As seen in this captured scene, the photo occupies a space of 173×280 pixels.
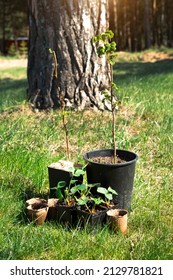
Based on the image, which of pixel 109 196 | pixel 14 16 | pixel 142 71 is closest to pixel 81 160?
pixel 109 196

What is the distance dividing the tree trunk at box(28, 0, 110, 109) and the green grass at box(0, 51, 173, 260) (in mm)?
234

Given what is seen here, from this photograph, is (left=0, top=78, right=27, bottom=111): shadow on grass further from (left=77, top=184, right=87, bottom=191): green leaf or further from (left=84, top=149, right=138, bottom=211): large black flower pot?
(left=77, top=184, right=87, bottom=191): green leaf

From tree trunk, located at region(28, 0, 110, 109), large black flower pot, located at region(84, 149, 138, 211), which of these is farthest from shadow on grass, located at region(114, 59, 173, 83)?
large black flower pot, located at region(84, 149, 138, 211)

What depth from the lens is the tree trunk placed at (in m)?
4.68

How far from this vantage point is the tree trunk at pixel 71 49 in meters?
4.68

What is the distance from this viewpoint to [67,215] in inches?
105

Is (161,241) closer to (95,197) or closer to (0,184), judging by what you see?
(95,197)

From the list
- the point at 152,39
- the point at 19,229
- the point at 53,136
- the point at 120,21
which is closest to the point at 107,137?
the point at 53,136

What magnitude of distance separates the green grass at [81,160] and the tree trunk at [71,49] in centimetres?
23

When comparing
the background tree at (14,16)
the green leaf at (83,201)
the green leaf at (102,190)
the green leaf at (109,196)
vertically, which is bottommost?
the green leaf at (83,201)

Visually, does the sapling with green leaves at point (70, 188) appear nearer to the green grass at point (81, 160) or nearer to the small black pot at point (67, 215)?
the small black pot at point (67, 215)

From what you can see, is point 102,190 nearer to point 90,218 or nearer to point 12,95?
point 90,218

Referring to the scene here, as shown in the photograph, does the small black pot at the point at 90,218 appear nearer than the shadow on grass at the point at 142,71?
Yes

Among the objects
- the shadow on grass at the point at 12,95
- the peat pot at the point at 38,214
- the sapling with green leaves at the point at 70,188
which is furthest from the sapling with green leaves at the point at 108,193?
the shadow on grass at the point at 12,95
